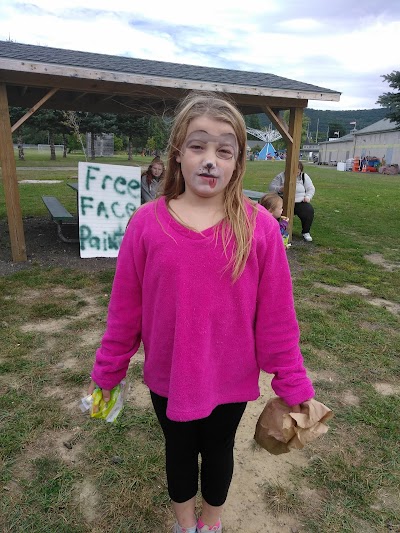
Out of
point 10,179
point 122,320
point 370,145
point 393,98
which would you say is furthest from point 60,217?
point 370,145

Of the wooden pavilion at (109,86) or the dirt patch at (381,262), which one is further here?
the dirt patch at (381,262)

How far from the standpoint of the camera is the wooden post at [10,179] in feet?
17.5

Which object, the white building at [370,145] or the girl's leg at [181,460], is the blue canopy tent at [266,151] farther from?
the girl's leg at [181,460]

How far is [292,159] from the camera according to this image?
23.4ft

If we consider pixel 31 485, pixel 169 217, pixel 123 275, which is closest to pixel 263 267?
pixel 169 217

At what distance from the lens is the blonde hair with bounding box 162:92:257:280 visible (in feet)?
4.20

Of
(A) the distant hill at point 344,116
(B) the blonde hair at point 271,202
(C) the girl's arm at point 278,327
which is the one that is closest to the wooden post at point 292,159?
(B) the blonde hair at point 271,202

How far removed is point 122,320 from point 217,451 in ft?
2.01

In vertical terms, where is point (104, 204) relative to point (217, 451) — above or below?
above

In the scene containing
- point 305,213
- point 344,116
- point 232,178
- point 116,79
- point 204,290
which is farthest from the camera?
point 344,116

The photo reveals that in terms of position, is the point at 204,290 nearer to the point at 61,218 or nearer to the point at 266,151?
the point at 61,218

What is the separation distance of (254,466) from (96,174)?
4830 mm

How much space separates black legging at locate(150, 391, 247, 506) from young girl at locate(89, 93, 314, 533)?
0.01 meters

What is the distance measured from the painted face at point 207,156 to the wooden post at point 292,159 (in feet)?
20.0
